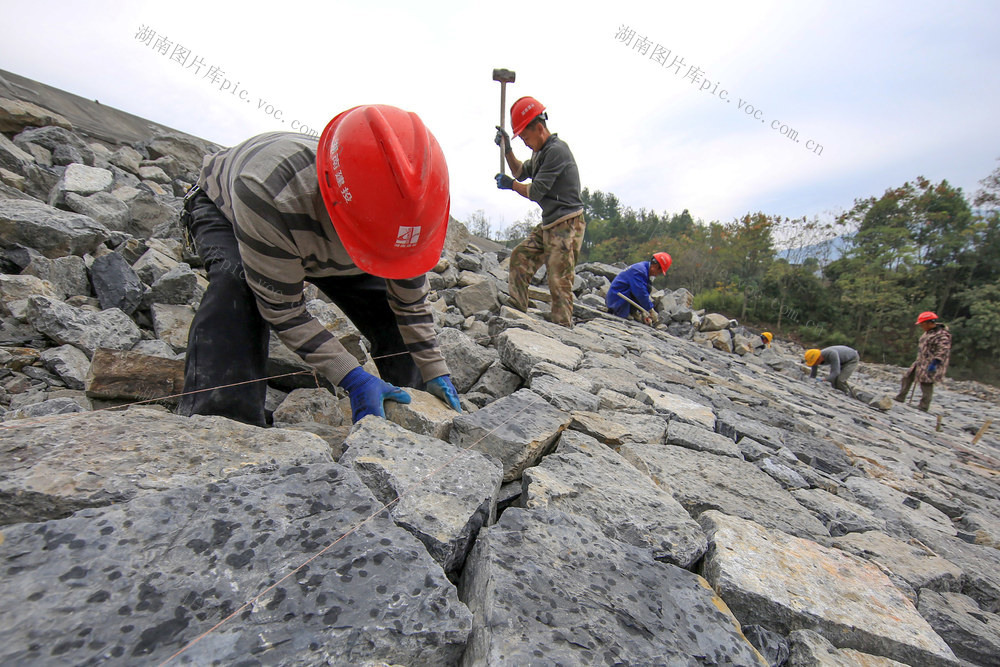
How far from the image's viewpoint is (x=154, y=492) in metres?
0.98

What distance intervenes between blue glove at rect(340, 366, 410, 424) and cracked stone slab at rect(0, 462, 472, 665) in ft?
2.39

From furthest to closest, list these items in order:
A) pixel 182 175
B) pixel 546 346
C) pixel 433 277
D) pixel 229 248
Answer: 1. pixel 182 175
2. pixel 433 277
3. pixel 546 346
4. pixel 229 248

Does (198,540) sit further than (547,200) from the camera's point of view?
No

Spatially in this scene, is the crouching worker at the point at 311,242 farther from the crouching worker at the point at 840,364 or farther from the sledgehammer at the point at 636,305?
the crouching worker at the point at 840,364

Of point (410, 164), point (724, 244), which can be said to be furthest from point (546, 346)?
point (724, 244)

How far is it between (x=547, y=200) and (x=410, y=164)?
3.11m

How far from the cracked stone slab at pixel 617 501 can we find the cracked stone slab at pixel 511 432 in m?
0.07

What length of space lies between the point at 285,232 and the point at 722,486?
6.96 ft

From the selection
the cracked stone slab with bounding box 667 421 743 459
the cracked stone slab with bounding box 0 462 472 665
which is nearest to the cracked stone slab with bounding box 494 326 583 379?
the cracked stone slab with bounding box 667 421 743 459

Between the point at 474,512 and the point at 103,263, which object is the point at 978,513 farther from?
the point at 103,263

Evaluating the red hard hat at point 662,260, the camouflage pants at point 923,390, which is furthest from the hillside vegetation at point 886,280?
the red hard hat at point 662,260

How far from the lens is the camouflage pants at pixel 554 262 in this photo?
14.8ft

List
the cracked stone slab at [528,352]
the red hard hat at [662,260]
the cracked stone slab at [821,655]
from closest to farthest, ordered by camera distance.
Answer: the cracked stone slab at [821,655] < the cracked stone slab at [528,352] < the red hard hat at [662,260]

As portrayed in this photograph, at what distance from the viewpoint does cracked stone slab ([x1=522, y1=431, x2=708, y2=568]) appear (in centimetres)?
134
